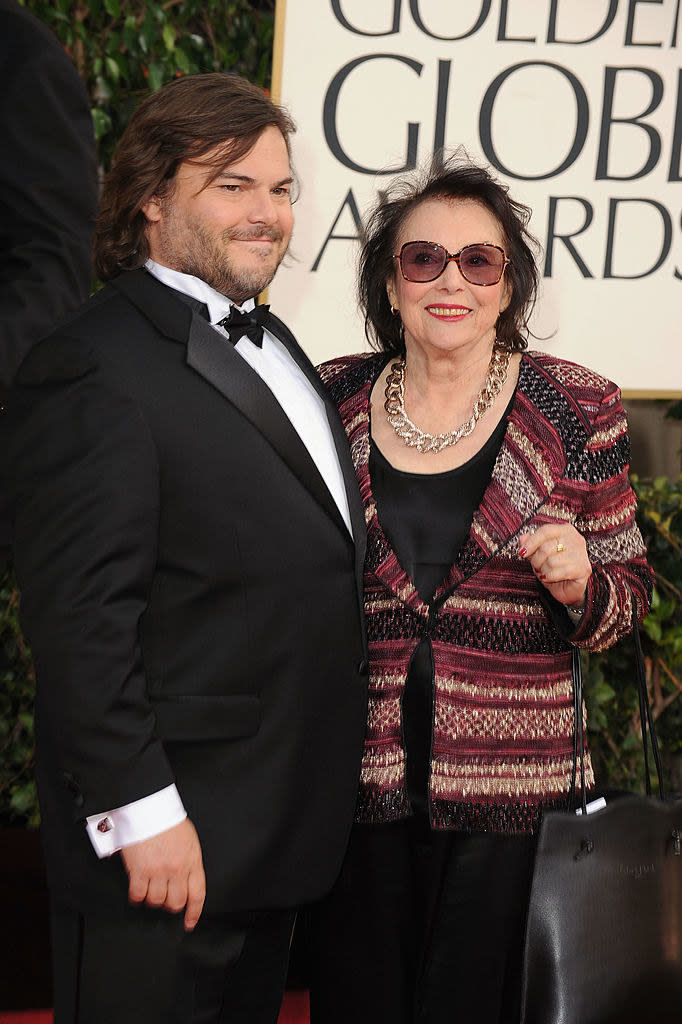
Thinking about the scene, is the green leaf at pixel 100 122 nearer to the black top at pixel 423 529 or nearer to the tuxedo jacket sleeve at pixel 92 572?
the black top at pixel 423 529

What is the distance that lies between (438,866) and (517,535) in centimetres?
52

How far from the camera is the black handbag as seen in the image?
1.59 meters

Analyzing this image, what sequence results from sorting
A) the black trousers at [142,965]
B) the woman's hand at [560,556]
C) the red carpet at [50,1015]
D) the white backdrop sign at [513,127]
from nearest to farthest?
1. the black trousers at [142,965]
2. the woman's hand at [560,556]
3. the red carpet at [50,1015]
4. the white backdrop sign at [513,127]

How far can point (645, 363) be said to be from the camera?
2943mm

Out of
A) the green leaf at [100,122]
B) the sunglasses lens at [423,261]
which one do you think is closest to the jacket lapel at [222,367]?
the sunglasses lens at [423,261]

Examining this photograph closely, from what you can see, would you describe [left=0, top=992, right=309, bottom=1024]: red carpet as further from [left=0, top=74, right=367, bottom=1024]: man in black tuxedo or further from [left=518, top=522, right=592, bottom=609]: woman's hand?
[left=518, top=522, right=592, bottom=609]: woman's hand

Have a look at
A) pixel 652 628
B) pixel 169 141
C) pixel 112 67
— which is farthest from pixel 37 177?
pixel 652 628

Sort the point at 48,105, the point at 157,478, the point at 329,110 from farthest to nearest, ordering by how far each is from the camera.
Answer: the point at 329,110 → the point at 48,105 → the point at 157,478

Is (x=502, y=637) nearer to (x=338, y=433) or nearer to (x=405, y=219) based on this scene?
(x=338, y=433)

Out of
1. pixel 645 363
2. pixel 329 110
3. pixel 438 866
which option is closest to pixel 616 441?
pixel 438 866

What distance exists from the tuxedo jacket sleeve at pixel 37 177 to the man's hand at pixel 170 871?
77 centimetres

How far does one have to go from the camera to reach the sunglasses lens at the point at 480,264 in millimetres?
1799

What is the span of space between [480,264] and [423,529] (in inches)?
17.1

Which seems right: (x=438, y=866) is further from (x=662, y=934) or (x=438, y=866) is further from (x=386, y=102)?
(x=386, y=102)
